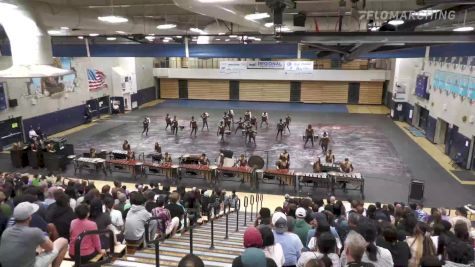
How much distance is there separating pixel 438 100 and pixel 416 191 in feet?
35.2

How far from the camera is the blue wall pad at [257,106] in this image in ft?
107

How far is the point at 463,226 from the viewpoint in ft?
19.0

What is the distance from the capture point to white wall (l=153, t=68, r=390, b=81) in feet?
109

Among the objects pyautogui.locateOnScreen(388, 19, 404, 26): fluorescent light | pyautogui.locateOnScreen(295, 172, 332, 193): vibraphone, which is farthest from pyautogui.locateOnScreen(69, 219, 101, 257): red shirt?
pyautogui.locateOnScreen(295, 172, 332, 193): vibraphone

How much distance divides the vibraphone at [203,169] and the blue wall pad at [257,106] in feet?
59.9

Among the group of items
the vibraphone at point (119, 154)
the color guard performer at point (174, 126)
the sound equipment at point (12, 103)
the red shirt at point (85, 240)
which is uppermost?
the sound equipment at point (12, 103)

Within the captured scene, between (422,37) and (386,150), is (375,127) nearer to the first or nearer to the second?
(386,150)

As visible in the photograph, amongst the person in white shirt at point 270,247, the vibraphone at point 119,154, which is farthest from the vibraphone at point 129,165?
the person in white shirt at point 270,247

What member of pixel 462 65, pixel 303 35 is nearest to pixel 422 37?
pixel 303 35


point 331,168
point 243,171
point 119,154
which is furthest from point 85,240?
point 119,154

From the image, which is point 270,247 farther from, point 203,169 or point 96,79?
point 96,79

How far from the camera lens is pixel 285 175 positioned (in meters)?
14.1

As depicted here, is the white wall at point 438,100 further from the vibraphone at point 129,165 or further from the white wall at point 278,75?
the vibraphone at point 129,165

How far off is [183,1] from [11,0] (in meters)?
4.60
